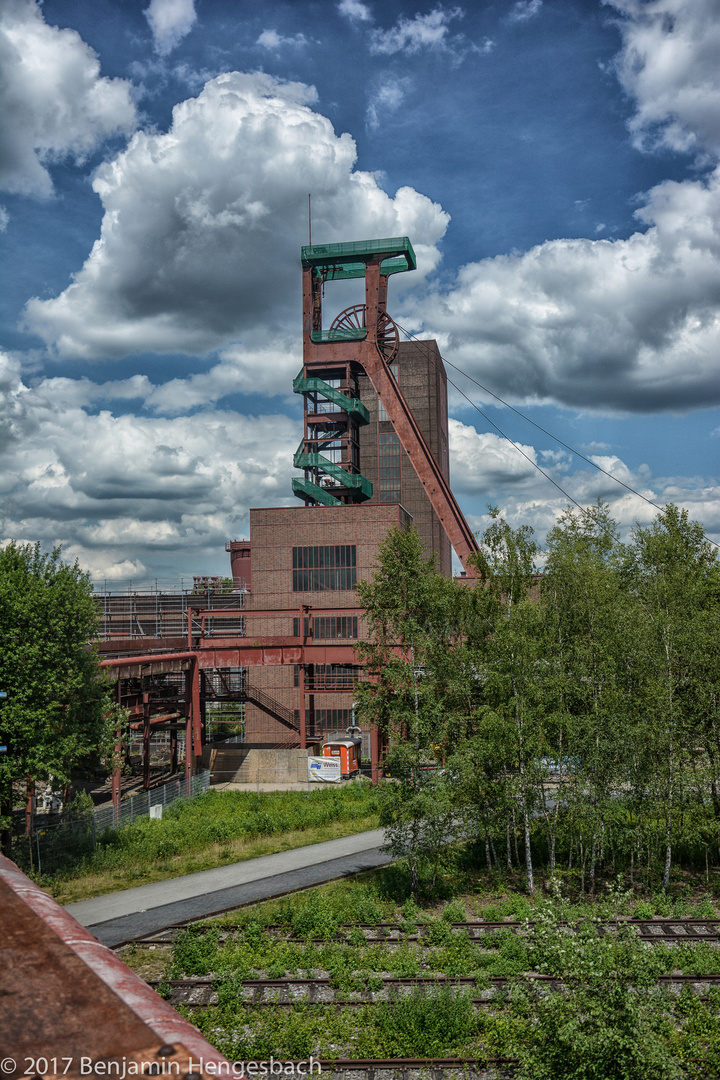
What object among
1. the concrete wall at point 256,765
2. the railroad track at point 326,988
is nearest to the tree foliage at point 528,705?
the railroad track at point 326,988

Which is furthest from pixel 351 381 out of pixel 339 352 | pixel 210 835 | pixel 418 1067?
pixel 418 1067

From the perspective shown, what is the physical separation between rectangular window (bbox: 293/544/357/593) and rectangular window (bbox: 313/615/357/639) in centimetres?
194

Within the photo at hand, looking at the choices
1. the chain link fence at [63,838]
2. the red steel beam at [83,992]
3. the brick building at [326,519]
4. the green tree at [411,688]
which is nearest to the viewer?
the red steel beam at [83,992]

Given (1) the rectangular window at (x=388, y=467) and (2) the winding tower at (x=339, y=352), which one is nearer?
(2) the winding tower at (x=339, y=352)

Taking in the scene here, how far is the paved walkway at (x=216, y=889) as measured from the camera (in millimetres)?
17312

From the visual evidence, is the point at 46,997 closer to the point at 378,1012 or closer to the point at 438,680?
the point at 378,1012

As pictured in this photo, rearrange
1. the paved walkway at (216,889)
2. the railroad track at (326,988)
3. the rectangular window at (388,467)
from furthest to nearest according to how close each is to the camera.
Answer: the rectangular window at (388,467) → the paved walkway at (216,889) → the railroad track at (326,988)

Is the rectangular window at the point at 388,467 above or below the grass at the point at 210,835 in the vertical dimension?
above

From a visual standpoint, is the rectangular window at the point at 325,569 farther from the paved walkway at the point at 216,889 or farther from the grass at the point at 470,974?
the grass at the point at 470,974

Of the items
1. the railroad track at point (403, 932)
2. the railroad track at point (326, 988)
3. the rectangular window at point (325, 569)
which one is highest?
the rectangular window at point (325, 569)

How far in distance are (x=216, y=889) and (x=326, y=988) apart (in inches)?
280

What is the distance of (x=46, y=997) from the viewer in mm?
1505

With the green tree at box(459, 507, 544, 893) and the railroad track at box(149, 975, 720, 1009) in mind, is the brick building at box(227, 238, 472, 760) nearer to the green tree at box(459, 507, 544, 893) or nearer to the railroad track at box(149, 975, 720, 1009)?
the green tree at box(459, 507, 544, 893)

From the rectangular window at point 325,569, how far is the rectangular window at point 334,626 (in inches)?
76.2
